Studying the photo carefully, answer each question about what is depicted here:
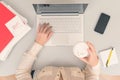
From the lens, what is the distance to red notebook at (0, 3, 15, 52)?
1377 millimetres

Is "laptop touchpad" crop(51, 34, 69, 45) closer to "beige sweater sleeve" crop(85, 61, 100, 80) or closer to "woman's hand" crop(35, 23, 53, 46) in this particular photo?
"woman's hand" crop(35, 23, 53, 46)

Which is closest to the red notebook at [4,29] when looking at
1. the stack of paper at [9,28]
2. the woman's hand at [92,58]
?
the stack of paper at [9,28]

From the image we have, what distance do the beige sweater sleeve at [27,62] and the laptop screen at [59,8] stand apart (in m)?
0.17

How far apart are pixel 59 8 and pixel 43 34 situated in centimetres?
15

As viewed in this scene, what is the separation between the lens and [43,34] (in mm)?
1378

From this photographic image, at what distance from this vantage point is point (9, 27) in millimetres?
1381

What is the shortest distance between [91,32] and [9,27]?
41cm

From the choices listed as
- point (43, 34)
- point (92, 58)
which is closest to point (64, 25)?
point (43, 34)

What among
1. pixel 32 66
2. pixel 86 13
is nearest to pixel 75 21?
pixel 86 13

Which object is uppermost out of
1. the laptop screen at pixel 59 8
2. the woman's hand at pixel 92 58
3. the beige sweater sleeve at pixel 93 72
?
the laptop screen at pixel 59 8

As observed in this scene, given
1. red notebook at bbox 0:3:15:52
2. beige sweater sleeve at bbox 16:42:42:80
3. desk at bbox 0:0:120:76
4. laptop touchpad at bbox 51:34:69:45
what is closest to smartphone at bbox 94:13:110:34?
desk at bbox 0:0:120:76

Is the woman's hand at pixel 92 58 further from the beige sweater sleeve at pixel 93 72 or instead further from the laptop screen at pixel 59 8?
the laptop screen at pixel 59 8

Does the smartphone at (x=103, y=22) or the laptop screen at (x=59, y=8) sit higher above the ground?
the laptop screen at (x=59, y=8)

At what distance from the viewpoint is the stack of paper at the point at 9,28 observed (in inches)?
54.3
